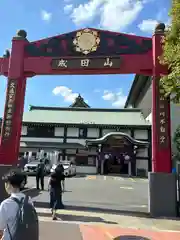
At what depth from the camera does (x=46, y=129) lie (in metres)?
34.7

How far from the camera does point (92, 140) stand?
101 ft

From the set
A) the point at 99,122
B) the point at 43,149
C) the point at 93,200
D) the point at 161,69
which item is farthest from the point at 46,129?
the point at 161,69

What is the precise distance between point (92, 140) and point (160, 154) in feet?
69.9

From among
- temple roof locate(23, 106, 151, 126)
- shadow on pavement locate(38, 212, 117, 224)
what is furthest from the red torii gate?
temple roof locate(23, 106, 151, 126)

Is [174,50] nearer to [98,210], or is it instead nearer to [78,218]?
[78,218]

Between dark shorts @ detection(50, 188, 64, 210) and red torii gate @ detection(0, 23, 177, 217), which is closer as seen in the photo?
dark shorts @ detection(50, 188, 64, 210)

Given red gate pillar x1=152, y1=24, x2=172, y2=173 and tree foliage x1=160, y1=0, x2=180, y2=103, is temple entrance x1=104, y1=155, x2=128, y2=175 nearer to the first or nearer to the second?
red gate pillar x1=152, y1=24, x2=172, y2=173

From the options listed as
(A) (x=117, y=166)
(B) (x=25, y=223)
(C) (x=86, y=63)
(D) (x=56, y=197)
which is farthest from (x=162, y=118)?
(A) (x=117, y=166)

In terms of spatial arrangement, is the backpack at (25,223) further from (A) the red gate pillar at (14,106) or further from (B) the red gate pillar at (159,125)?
(A) the red gate pillar at (14,106)

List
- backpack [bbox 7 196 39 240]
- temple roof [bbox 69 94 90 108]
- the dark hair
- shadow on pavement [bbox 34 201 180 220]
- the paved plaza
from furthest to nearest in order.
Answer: temple roof [bbox 69 94 90 108]
shadow on pavement [bbox 34 201 180 220]
the paved plaza
the dark hair
backpack [bbox 7 196 39 240]

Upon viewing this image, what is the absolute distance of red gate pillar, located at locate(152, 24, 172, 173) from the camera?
378 inches

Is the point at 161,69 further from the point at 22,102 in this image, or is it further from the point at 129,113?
the point at 129,113

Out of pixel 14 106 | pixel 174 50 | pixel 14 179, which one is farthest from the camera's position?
pixel 14 106

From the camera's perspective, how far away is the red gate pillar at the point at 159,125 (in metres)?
9.61
